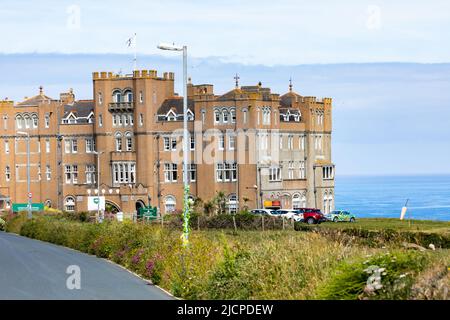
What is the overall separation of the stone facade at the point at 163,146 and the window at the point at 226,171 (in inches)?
3.5

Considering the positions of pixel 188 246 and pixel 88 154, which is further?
pixel 88 154

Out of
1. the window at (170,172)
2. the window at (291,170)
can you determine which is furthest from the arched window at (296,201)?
the window at (170,172)

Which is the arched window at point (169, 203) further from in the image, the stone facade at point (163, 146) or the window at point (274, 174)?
the window at point (274, 174)

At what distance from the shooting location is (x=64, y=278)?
121 feet

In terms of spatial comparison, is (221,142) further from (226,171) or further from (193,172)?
(193,172)

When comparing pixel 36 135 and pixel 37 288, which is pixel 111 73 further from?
pixel 37 288

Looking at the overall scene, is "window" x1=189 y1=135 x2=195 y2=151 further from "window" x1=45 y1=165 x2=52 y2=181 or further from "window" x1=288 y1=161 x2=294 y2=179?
"window" x1=45 y1=165 x2=52 y2=181

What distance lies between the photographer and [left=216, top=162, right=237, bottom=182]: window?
101750mm

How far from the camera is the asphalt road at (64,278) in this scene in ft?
103

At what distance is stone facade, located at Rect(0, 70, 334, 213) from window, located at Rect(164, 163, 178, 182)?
9cm

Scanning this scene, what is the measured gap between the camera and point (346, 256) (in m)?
26.0

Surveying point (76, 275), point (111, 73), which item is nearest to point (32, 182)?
point (111, 73)

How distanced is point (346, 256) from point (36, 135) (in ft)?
298
